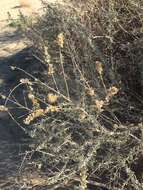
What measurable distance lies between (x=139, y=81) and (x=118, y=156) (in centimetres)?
60

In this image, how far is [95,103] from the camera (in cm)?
332

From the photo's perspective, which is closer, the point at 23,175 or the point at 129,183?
the point at 129,183

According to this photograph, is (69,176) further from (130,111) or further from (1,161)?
(1,161)

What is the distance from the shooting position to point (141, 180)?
11.6 ft

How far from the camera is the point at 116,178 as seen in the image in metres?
3.52

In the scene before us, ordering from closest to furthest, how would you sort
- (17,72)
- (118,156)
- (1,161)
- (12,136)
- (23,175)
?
(118,156) < (23,175) < (1,161) < (12,136) < (17,72)

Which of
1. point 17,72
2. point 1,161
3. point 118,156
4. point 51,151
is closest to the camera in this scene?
point 118,156

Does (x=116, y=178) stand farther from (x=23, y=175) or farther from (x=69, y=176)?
(x=23, y=175)

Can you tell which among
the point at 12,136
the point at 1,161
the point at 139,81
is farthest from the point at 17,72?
the point at 139,81

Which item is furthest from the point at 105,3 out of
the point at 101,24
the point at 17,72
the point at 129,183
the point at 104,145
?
the point at 17,72

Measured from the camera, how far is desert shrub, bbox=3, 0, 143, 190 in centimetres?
335

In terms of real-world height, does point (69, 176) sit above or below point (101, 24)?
below

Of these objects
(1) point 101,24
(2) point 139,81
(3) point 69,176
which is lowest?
(3) point 69,176

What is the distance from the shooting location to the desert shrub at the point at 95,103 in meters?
3.35
